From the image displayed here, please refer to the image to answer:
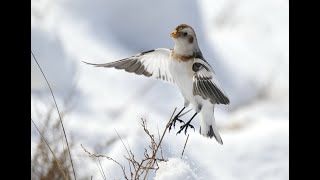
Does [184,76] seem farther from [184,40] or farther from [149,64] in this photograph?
[149,64]

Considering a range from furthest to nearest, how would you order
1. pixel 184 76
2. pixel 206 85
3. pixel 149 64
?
pixel 149 64 < pixel 184 76 < pixel 206 85

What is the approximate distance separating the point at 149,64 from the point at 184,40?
8.3 inches

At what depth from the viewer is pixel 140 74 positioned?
4.65 ft

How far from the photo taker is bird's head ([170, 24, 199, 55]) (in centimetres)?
121

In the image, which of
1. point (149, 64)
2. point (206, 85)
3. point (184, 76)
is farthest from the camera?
point (149, 64)

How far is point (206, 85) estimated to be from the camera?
3.73 feet

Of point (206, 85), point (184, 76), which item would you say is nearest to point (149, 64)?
point (184, 76)

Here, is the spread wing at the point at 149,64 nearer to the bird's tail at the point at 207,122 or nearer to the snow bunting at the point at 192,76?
the snow bunting at the point at 192,76

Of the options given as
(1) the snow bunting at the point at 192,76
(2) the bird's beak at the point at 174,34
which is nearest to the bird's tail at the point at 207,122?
(1) the snow bunting at the point at 192,76
